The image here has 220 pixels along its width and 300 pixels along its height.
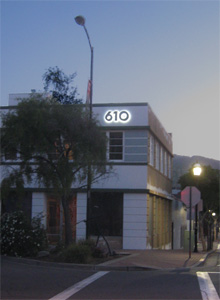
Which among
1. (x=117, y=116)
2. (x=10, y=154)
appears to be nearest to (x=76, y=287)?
(x=10, y=154)

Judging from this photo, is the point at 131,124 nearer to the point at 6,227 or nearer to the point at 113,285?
the point at 6,227

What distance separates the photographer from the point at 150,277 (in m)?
11.9

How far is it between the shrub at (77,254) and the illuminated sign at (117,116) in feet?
30.5

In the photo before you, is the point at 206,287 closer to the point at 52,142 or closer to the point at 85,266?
the point at 85,266

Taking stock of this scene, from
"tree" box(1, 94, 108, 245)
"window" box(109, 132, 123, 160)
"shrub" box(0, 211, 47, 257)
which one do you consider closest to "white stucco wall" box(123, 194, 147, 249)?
"window" box(109, 132, 123, 160)

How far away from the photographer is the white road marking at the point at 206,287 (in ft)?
29.9

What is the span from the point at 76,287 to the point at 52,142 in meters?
5.68

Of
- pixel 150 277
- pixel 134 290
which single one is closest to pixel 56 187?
pixel 150 277

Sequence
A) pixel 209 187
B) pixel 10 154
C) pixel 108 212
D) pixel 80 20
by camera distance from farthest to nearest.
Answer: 1. pixel 209 187
2. pixel 108 212
3. pixel 80 20
4. pixel 10 154

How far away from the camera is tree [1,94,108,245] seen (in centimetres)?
1417

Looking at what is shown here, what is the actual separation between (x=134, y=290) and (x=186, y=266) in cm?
466

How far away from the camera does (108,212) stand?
879 inches

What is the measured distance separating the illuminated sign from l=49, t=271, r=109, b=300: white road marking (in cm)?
1094

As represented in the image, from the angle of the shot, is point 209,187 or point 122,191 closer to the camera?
point 122,191
